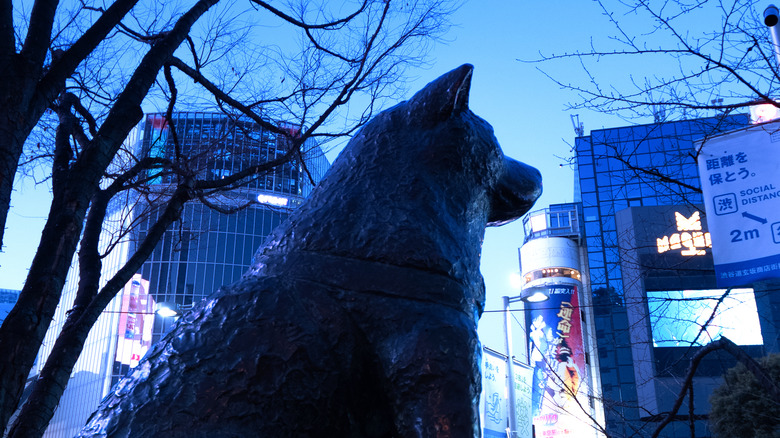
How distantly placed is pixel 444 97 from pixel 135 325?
146ft

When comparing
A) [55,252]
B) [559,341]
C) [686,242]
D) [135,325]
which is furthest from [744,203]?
[135,325]

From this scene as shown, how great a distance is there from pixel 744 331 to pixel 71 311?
27074 millimetres

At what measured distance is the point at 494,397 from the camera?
2042cm

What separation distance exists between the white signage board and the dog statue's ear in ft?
13.7

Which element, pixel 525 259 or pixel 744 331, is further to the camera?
pixel 525 259

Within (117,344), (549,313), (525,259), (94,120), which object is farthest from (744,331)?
(117,344)

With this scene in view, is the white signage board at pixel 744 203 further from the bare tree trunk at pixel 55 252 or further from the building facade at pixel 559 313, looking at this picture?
the building facade at pixel 559 313

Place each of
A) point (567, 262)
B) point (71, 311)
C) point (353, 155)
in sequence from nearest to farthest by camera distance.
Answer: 1. point (353, 155)
2. point (71, 311)
3. point (567, 262)

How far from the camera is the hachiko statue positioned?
1.45 metres

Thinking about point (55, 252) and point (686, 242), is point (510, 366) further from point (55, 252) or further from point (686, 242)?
point (55, 252)

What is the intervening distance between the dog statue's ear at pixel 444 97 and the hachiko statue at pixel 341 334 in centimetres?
15

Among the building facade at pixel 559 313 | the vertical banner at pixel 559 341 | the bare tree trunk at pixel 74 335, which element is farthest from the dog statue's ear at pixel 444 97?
the vertical banner at pixel 559 341

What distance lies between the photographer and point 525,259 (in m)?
38.5

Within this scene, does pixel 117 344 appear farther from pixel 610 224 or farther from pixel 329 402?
pixel 329 402
